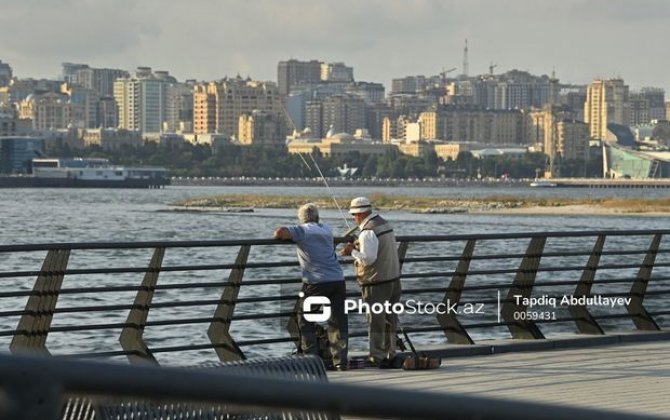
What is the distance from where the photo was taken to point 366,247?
1093cm

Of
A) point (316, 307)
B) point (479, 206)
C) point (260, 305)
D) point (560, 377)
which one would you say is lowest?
point (479, 206)

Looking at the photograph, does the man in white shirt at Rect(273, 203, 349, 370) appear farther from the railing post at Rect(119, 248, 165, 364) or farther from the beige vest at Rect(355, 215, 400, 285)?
the railing post at Rect(119, 248, 165, 364)

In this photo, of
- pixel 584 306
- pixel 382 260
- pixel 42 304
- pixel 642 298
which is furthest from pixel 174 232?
pixel 42 304

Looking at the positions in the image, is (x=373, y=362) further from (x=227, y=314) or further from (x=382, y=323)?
(x=227, y=314)

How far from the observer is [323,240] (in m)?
10.7

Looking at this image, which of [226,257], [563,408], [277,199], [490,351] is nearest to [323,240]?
[490,351]

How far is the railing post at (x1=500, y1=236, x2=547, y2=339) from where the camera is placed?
13.0 m

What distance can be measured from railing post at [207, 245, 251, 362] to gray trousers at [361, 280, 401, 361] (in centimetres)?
83

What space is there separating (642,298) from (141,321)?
498 centimetres

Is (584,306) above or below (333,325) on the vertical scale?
below

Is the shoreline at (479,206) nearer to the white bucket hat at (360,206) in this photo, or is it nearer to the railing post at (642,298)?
the railing post at (642,298)

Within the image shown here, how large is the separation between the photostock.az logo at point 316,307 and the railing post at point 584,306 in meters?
3.06

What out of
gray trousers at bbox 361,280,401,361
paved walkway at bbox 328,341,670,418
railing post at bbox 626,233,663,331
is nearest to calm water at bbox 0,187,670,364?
railing post at bbox 626,233,663,331

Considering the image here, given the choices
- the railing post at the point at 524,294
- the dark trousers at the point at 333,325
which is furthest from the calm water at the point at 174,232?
the dark trousers at the point at 333,325
